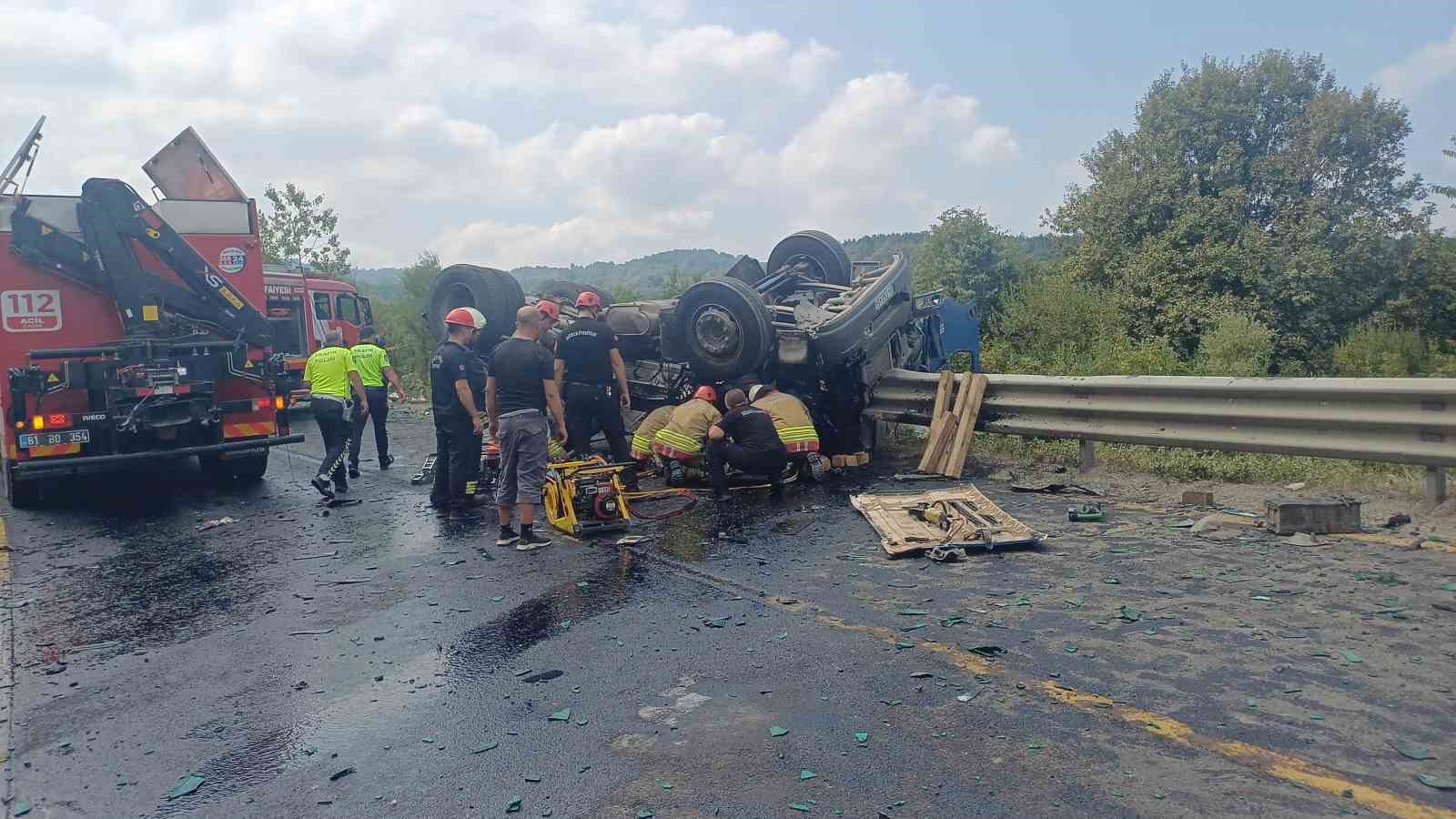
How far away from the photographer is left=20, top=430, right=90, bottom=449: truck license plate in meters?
9.12

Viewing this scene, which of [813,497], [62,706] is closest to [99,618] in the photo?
[62,706]

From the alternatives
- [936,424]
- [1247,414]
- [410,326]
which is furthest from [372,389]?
[410,326]

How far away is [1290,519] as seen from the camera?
225 inches

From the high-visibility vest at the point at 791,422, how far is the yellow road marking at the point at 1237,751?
178 inches

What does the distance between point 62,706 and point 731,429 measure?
Result: 5.21 metres

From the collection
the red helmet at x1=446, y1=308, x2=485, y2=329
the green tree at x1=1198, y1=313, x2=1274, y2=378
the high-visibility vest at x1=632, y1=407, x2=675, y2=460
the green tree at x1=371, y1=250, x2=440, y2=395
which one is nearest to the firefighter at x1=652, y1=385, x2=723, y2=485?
the high-visibility vest at x1=632, y1=407, x2=675, y2=460

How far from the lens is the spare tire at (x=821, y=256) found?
12.1 meters

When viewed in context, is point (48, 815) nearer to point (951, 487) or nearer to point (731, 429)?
point (731, 429)

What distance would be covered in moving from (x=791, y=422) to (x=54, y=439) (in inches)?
283

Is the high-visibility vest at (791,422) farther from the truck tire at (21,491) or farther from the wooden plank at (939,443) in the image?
the truck tire at (21,491)

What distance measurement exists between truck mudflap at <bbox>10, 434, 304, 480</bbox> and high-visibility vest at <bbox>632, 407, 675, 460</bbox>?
402 centimetres

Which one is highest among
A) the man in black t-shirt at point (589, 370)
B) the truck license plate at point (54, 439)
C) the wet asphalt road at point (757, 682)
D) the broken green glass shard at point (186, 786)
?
the man in black t-shirt at point (589, 370)

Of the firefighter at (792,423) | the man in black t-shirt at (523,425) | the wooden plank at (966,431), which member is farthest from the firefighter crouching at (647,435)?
the wooden plank at (966,431)

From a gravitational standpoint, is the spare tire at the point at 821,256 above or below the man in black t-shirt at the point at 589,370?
above
